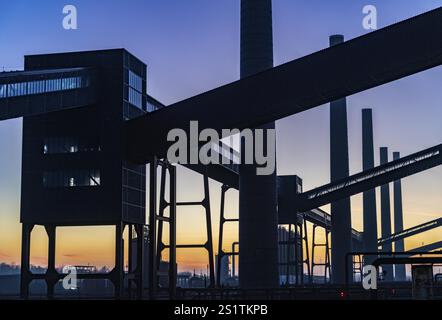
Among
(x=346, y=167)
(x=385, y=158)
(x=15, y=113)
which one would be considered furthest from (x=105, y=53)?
(x=385, y=158)

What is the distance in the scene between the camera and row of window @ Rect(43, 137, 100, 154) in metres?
41.8

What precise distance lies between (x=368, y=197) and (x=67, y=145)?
7650 cm

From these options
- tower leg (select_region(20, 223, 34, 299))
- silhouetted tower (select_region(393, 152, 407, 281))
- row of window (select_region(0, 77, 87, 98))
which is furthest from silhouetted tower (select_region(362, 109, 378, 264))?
row of window (select_region(0, 77, 87, 98))

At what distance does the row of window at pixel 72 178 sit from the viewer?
136ft

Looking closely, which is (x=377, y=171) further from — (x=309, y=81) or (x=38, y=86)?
(x=38, y=86)

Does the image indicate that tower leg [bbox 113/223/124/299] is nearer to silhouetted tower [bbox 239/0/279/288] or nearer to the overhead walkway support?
the overhead walkway support

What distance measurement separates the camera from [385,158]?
151m

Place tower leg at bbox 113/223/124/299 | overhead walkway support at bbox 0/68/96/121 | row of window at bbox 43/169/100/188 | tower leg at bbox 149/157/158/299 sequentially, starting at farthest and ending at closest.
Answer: tower leg at bbox 149/157/158/299
row of window at bbox 43/169/100/188
tower leg at bbox 113/223/124/299
overhead walkway support at bbox 0/68/96/121

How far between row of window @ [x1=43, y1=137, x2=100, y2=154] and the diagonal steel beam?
2688 millimetres

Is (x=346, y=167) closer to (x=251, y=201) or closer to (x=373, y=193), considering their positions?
(x=373, y=193)

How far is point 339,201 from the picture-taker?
90.1 metres

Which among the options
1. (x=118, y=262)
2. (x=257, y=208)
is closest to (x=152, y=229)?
(x=118, y=262)

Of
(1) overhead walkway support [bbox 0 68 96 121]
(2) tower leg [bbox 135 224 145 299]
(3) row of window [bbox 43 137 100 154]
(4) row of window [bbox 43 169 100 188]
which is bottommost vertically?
(2) tower leg [bbox 135 224 145 299]

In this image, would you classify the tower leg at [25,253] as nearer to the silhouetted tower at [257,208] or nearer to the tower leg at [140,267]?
the tower leg at [140,267]
